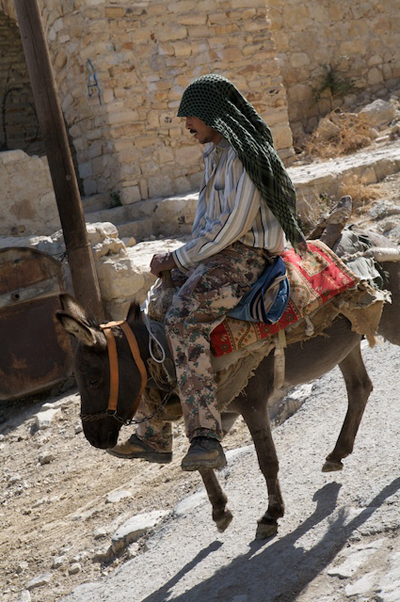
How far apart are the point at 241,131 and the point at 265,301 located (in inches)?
34.1

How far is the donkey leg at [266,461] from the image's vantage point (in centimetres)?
397

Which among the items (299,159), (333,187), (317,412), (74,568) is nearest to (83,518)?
(74,568)

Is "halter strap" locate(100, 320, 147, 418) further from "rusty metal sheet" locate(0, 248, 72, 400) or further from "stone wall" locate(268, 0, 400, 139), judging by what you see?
"stone wall" locate(268, 0, 400, 139)

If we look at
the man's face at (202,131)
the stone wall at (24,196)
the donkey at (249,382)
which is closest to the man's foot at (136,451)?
the donkey at (249,382)

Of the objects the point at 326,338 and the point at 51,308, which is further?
the point at 51,308

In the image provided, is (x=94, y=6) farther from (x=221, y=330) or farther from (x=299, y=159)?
(x=221, y=330)

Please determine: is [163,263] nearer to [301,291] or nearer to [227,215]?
[227,215]

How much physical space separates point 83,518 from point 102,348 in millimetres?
2116

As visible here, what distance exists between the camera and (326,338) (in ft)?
14.0

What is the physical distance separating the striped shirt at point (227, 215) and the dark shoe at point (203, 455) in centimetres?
90

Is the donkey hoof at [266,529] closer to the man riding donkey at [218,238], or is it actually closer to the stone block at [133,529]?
the man riding donkey at [218,238]

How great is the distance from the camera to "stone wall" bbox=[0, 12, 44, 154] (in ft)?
47.4

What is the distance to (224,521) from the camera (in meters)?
4.16

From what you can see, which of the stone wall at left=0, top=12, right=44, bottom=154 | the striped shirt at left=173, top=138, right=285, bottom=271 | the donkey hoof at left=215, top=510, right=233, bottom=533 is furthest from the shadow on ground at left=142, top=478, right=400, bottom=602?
the stone wall at left=0, top=12, right=44, bottom=154
